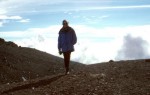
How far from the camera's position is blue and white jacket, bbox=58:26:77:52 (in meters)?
20.3

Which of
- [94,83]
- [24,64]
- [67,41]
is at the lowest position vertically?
[24,64]

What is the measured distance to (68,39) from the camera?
20.4 metres

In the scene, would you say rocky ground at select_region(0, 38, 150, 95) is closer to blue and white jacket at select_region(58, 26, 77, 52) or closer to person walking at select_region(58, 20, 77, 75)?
person walking at select_region(58, 20, 77, 75)

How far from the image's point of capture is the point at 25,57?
51844 mm

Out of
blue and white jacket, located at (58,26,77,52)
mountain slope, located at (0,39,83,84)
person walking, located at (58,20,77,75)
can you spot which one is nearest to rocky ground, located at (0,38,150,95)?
person walking, located at (58,20,77,75)

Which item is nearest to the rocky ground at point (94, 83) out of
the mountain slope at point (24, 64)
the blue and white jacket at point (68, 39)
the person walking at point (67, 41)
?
the person walking at point (67, 41)

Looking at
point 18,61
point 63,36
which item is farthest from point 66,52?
point 18,61

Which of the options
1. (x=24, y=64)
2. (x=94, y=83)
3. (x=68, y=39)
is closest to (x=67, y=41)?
(x=68, y=39)

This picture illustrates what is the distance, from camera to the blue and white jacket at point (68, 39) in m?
20.3

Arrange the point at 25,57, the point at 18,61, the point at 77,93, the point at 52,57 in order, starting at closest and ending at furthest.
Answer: the point at 77,93
the point at 18,61
the point at 25,57
the point at 52,57

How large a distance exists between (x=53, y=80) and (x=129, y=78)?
398cm

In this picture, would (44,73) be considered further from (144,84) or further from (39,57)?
(144,84)

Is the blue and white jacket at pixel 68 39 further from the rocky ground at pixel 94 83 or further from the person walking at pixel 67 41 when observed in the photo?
the rocky ground at pixel 94 83

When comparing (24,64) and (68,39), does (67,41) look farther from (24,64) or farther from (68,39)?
(24,64)
